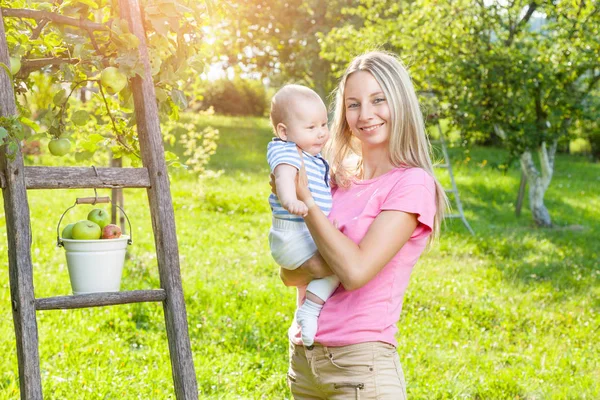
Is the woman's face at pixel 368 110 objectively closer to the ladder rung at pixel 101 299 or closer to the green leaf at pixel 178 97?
the green leaf at pixel 178 97

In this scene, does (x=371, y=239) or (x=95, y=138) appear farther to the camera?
(x=95, y=138)

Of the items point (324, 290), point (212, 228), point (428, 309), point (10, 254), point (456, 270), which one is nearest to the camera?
point (10, 254)

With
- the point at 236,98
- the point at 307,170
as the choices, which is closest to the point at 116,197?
the point at 307,170

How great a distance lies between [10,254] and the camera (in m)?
2.08

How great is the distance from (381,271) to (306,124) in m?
0.54

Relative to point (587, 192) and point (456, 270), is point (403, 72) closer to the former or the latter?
point (456, 270)

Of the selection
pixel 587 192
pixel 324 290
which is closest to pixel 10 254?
pixel 324 290

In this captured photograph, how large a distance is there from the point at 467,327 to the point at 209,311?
1.95 metres

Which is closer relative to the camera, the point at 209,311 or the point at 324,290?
the point at 324,290

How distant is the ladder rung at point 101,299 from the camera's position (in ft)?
6.98

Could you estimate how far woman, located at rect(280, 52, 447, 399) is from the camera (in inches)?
85.5

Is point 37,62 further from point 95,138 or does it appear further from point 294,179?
point 294,179

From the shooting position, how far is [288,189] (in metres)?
2.20

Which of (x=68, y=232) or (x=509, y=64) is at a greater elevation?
(x=509, y=64)
